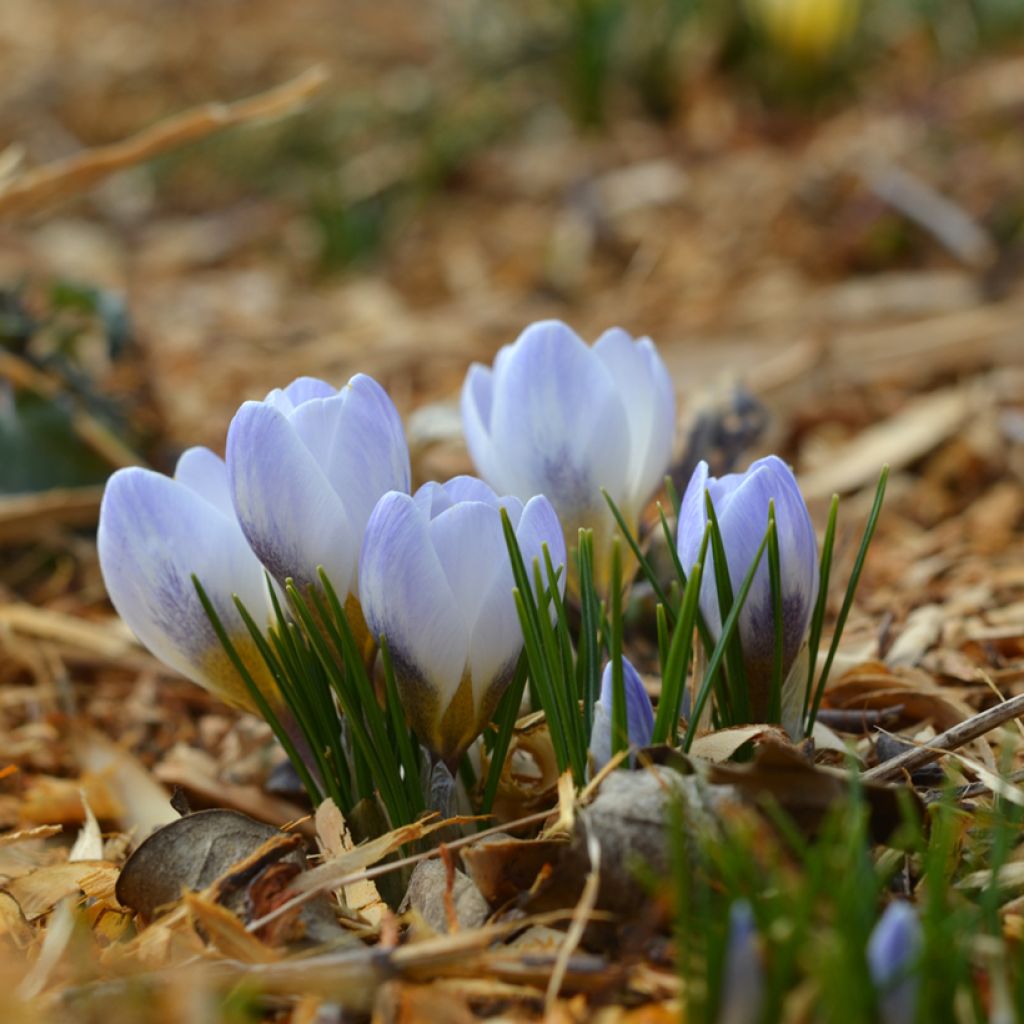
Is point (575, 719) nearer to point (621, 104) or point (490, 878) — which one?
point (490, 878)

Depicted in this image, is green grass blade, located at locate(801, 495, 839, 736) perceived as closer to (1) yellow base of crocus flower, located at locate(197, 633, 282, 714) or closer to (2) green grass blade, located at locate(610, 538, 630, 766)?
(2) green grass blade, located at locate(610, 538, 630, 766)

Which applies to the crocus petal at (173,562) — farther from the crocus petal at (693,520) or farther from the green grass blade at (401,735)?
the crocus petal at (693,520)

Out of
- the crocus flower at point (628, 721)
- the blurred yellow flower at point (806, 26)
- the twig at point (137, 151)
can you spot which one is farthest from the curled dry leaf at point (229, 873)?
the blurred yellow flower at point (806, 26)

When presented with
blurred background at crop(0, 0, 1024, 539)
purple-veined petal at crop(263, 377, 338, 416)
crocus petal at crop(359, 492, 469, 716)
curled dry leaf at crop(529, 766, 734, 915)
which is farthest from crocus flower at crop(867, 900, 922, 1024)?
blurred background at crop(0, 0, 1024, 539)

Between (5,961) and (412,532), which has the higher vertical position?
(412,532)

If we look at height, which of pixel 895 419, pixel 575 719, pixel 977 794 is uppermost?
pixel 575 719

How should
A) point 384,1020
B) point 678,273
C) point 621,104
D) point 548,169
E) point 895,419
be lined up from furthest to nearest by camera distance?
point 621,104, point 548,169, point 678,273, point 895,419, point 384,1020

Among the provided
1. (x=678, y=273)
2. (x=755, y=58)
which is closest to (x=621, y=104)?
(x=755, y=58)
